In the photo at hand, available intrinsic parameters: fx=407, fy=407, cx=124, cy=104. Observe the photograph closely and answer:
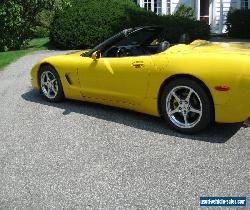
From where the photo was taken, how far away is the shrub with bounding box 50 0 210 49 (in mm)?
15555

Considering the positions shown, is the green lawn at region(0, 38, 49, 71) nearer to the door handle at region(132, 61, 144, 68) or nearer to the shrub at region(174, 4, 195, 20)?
the shrub at region(174, 4, 195, 20)

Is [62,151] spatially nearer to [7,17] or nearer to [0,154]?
[0,154]

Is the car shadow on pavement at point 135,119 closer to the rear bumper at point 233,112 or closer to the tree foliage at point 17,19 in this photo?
the rear bumper at point 233,112

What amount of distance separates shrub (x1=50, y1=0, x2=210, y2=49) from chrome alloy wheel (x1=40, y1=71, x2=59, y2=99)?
8.59 m

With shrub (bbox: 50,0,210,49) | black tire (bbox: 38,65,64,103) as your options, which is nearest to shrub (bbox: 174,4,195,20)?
shrub (bbox: 50,0,210,49)

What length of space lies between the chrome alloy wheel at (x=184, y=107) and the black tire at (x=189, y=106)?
0.01 meters

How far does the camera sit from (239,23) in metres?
19.6

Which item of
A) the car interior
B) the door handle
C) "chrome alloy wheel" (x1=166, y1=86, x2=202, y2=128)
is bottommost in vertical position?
"chrome alloy wheel" (x1=166, y1=86, x2=202, y2=128)

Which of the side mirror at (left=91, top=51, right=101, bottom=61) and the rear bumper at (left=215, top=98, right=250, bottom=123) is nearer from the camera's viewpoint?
the rear bumper at (left=215, top=98, right=250, bottom=123)

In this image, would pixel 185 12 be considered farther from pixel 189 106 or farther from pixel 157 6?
pixel 189 106

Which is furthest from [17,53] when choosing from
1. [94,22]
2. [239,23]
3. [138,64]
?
[239,23]

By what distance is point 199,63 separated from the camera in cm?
494

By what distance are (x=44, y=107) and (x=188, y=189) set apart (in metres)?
3.72

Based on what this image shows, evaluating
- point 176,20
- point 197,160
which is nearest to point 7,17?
point 176,20
